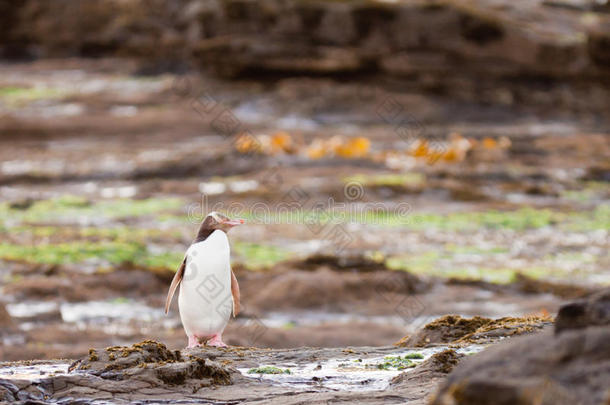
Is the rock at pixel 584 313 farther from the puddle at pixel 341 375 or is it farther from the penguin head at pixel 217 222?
the penguin head at pixel 217 222

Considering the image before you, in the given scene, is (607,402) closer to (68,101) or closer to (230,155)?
(230,155)

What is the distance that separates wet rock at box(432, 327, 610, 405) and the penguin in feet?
10.9

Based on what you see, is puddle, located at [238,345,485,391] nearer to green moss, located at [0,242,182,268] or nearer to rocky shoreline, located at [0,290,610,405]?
rocky shoreline, located at [0,290,610,405]

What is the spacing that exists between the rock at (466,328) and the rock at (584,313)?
2.69 meters

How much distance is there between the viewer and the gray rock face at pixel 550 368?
229 cm

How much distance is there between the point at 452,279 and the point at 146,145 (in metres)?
12.3

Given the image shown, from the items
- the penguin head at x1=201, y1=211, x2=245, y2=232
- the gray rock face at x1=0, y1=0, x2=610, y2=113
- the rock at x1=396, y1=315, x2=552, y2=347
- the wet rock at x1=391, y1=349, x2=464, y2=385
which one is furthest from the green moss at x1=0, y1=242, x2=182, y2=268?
the gray rock face at x1=0, y1=0, x2=610, y2=113

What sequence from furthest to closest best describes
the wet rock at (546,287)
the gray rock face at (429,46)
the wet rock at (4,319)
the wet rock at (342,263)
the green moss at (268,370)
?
the gray rock face at (429,46)
the wet rock at (342,263)
the wet rock at (546,287)
the wet rock at (4,319)
the green moss at (268,370)

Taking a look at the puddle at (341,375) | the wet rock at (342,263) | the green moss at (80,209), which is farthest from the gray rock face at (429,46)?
the puddle at (341,375)

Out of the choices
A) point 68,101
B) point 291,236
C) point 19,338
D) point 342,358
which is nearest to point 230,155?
point 291,236

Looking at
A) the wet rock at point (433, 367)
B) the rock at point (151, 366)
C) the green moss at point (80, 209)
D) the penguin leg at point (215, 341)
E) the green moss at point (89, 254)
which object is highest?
the rock at point (151, 366)

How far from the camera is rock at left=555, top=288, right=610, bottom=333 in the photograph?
2584 mm

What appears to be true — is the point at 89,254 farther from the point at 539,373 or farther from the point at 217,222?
the point at 539,373

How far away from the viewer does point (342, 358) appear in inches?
195
